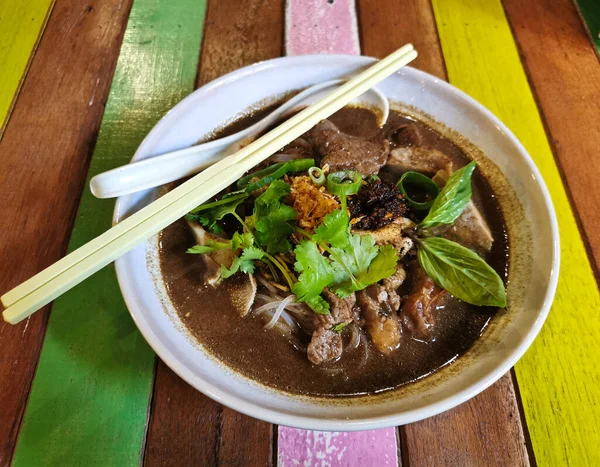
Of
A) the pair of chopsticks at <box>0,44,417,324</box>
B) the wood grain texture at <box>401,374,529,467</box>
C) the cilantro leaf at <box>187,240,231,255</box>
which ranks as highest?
the pair of chopsticks at <box>0,44,417,324</box>

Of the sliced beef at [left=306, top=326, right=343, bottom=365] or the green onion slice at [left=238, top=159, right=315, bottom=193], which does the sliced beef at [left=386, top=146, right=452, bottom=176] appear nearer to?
the green onion slice at [left=238, top=159, right=315, bottom=193]

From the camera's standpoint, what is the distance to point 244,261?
1.64 metres

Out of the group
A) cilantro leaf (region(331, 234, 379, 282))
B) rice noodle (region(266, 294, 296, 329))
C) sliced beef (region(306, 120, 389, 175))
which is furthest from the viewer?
sliced beef (region(306, 120, 389, 175))

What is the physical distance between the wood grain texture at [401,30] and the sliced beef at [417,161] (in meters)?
0.71

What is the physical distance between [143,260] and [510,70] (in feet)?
7.05

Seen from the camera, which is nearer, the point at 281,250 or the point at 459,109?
the point at 281,250

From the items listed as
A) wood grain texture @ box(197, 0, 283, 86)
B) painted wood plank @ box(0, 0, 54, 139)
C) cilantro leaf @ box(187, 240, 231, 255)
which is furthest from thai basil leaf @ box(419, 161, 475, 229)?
painted wood plank @ box(0, 0, 54, 139)

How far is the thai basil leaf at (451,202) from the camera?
5.65 ft

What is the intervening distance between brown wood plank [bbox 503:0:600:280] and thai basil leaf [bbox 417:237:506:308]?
682mm

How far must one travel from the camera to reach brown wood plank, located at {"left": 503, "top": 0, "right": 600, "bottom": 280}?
217 cm

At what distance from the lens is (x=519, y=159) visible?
192cm

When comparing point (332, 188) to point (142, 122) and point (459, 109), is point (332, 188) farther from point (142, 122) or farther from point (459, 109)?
point (142, 122)

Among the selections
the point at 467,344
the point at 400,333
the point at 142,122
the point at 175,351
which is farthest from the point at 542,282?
the point at 142,122

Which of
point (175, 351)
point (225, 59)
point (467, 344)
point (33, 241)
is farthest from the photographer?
point (225, 59)
